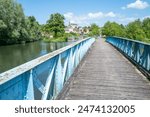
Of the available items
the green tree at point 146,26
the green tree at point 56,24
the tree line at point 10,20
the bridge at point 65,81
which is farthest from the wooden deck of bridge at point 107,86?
the green tree at point 146,26

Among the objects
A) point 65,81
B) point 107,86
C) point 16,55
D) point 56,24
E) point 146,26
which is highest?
point 56,24

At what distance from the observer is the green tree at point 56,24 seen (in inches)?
4820

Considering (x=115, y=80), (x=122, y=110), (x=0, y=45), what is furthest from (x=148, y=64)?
(x=0, y=45)

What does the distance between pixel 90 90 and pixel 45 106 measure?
3.46m

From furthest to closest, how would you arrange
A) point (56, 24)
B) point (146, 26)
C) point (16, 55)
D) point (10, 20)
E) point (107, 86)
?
point (146, 26)
point (56, 24)
point (10, 20)
point (16, 55)
point (107, 86)

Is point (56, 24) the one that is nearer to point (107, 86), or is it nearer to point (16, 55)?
point (16, 55)

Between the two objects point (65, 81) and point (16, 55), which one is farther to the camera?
point (16, 55)

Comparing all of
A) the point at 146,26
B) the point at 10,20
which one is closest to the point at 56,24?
the point at 146,26

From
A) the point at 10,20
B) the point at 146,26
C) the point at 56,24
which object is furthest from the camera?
the point at 146,26

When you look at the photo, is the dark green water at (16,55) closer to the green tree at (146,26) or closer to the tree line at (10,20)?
the tree line at (10,20)

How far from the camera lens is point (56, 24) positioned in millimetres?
122688

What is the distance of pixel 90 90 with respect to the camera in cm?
732

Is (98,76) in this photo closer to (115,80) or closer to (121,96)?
(115,80)

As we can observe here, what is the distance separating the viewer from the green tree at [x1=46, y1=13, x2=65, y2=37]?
122 m
